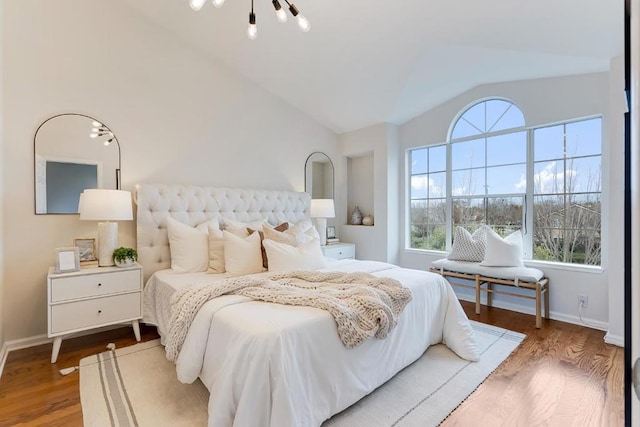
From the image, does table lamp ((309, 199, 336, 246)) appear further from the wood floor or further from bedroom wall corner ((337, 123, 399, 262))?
the wood floor

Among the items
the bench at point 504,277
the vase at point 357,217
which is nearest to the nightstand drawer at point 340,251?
the vase at point 357,217

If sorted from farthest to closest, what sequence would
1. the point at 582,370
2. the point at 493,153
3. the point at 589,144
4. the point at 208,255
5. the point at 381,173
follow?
the point at 381,173 < the point at 493,153 < the point at 589,144 < the point at 208,255 < the point at 582,370

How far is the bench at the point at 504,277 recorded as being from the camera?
122 inches

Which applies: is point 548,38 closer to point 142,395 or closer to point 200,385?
point 200,385

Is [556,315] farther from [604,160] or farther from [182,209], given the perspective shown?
[182,209]

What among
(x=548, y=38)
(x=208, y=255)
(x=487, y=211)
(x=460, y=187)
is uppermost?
(x=548, y=38)

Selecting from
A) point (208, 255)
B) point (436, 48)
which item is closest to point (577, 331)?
point (436, 48)

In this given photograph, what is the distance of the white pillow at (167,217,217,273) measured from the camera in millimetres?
2885

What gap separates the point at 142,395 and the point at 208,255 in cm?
127

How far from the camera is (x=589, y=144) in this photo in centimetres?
318

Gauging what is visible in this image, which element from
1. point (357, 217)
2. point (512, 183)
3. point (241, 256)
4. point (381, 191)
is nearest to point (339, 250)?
point (357, 217)

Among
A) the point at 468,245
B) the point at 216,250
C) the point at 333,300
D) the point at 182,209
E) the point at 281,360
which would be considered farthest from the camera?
the point at 468,245

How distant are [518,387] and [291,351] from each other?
1.66 m

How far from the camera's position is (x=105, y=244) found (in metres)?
2.67
